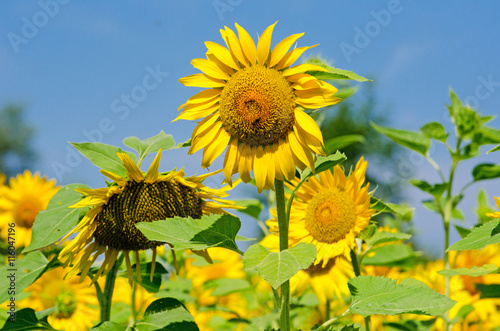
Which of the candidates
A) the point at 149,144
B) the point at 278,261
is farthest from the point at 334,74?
the point at 149,144

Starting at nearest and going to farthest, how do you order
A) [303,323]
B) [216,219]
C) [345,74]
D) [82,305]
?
[345,74] → [216,219] → [82,305] → [303,323]

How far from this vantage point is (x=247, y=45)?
1.24m

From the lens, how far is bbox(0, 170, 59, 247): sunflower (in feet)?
8.28

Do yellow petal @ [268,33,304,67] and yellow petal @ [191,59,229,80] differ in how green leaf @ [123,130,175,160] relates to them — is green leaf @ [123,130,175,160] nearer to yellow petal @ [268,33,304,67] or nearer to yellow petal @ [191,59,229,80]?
yellow petal @ [191,59,229,80]

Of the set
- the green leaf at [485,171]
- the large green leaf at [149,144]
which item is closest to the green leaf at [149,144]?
the large green leaf at [149,144]

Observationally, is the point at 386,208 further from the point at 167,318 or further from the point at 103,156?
the point at 103,156

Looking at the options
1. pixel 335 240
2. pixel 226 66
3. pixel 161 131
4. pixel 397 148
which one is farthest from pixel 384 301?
pixel 397 148

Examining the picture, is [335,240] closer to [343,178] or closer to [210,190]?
[343,178]

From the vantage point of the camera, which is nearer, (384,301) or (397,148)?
(384,301)

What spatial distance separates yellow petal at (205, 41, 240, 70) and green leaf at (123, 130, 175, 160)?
346 millimetres

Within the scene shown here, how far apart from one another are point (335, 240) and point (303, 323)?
104 centimetres

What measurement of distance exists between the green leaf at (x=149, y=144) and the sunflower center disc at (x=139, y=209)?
117mm

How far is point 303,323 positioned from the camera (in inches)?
103

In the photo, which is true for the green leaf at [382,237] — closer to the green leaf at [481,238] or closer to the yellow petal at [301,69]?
the green leaf at [481,238]
